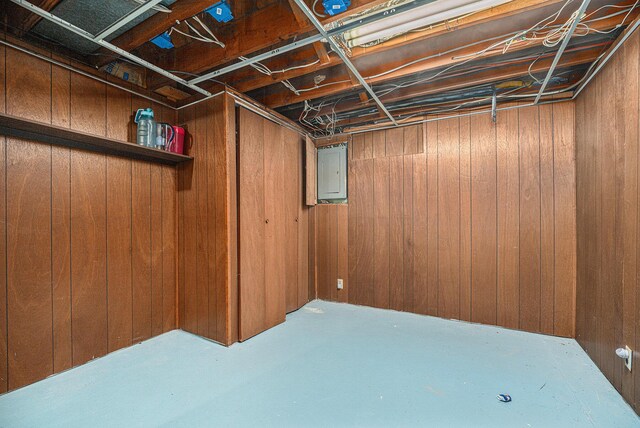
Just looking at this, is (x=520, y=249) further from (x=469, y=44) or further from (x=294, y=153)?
(x=294, y=153)

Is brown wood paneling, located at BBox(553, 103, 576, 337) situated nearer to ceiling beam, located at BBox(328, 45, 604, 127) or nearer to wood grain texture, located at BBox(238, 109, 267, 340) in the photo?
ceiling beam, located at BBox(328, 45, 604, 127)

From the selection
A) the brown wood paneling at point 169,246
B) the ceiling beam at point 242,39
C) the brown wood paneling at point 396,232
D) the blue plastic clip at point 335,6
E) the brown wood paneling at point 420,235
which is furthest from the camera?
the brown wood paneling at point 396,232

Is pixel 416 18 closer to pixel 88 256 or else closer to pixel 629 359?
pixel 629 359

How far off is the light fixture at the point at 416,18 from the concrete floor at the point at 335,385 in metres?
2.13

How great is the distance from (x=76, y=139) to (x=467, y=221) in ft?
10.7

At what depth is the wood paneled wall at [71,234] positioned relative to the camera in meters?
1.68

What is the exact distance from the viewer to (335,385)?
5.70ft

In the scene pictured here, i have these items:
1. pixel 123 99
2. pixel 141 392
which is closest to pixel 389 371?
pixel 141 392

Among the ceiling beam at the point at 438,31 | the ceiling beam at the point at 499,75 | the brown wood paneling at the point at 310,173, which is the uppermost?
the ceiling beam at the point at 438,31

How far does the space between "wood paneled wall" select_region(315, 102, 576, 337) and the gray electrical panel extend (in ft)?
0.36

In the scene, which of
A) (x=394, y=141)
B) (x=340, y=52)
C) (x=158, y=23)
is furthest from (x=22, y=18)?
(x=394, y=141)

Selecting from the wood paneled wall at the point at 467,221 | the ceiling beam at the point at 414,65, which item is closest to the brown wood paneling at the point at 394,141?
the wood paneled wall at the point at 467,221

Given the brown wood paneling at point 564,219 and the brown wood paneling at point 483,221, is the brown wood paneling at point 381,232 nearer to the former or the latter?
the brown wood paneling at point 483,221

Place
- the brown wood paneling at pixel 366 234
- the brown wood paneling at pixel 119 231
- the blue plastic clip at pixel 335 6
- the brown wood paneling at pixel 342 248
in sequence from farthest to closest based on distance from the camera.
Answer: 1. the brown wood paneling at pixel 342 248
2. the brown wood paneling at pixel 366 234
3. the brown wood paneling at pixel 119 231
4. the blue plastic clip at pixel 335 6
